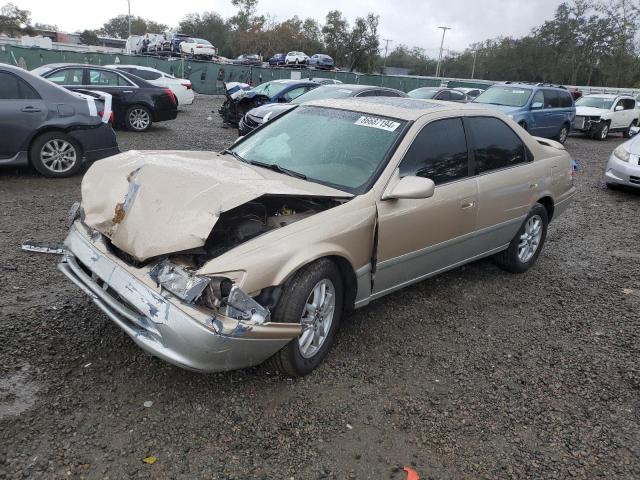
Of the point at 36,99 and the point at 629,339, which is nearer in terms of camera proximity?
the point at 629,339

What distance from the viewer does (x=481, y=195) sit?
4.16 meters

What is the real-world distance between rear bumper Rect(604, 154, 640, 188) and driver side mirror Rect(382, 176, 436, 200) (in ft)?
24.0

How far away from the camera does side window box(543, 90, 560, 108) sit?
44.3 ft

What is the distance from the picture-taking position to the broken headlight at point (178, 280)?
8.41 ft

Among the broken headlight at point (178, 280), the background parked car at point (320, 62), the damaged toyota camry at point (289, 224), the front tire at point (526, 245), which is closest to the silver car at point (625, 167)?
the front tire at point (526, 245)

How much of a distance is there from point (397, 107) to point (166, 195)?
2005mm

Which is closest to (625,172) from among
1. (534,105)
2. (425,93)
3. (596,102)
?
(534,105)

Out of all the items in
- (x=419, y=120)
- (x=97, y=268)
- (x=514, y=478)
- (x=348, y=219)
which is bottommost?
(x=514, y=478)

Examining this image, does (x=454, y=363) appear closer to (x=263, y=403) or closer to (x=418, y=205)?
(x=418, y=205)

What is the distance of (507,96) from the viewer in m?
13.3

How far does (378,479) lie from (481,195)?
250 cm

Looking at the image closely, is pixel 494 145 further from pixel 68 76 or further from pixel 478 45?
pixel 478 45

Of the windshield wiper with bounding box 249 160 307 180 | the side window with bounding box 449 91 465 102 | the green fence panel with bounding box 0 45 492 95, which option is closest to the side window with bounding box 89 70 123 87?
the windshield wiper with bounding box 249 160 307 180

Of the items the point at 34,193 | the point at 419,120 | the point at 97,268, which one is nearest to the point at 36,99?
the point at 34,193
